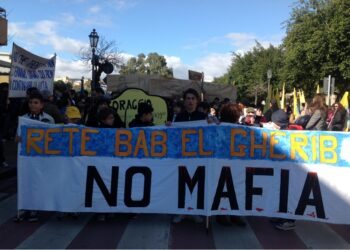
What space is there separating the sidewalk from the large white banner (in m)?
1.55

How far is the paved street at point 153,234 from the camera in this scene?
5.41m

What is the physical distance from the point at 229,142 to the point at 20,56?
22.2ft

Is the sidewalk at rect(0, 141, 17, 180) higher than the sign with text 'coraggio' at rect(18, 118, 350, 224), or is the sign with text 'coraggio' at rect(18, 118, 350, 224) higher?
the sign with text 'coraggio' at rect(18, 118, 350, 224)

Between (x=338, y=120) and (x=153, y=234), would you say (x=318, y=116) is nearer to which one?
(x=338, y=120)

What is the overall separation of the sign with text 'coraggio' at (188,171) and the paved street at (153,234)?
22cm

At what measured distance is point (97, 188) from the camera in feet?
20.3

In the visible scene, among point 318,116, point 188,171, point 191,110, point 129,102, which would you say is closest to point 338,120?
point 318,116

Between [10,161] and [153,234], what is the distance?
6.30m

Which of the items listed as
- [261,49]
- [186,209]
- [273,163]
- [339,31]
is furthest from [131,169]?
[261,49]

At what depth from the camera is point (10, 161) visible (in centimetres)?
1094

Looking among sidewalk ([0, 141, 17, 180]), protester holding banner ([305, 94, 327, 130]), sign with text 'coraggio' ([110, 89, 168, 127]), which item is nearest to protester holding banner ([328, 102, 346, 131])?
protester holding banner ([305, 94, 327, 130])

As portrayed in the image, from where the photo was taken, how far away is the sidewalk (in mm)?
9586

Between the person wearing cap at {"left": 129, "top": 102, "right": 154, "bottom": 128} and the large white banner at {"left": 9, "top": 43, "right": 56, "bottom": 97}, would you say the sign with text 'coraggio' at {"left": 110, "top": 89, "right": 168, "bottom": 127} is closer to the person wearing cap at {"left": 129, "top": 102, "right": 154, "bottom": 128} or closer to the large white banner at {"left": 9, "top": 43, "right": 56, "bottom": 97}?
the large white banner at {"left": 9, "top": 43, "right": 56, "bottom": 97}

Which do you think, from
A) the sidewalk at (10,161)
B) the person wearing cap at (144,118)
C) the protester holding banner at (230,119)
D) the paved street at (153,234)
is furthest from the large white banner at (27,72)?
the protester holding banner at (230,119)
